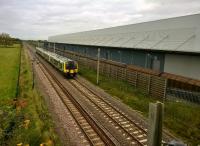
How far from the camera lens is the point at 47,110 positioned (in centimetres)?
1600

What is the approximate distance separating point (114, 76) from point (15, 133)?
18.4m

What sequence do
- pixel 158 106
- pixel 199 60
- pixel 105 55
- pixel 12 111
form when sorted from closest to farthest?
pixel 158 106
pixel 12 111
pixel 199 60
pixel 105 55

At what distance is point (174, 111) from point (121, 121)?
4471mm

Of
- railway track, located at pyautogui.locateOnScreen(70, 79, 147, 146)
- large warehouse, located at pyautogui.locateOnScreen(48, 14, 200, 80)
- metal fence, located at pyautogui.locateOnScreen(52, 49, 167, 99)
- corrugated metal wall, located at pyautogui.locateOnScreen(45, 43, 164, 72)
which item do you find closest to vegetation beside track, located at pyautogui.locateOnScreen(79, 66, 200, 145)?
metal fence, located at pyautogui.locateOnScreen(52, 49, 167, 99)

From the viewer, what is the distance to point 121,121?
46.0ft

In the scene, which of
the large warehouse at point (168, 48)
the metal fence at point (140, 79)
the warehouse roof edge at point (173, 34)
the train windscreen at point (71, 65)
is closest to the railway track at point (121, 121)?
the metal fence at point (140, 79)

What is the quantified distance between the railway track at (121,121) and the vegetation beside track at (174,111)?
1826mm

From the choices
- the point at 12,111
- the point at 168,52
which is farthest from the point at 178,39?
the point at 12,111

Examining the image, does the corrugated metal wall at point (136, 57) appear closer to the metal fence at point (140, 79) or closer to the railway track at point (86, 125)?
the metal fence at point (140, 79)

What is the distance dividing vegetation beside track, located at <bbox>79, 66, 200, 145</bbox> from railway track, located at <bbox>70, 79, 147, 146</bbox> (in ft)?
5.99

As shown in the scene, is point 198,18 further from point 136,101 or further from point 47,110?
point 47,110

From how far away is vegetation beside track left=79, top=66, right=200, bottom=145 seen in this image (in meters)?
12.4

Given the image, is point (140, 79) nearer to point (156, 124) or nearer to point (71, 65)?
point (71, 65)

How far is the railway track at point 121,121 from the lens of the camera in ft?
37.8
